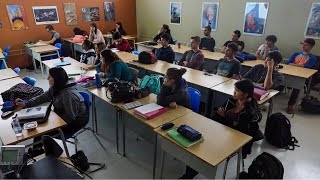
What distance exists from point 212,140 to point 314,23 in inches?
201

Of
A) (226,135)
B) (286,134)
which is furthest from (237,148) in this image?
(286,134)

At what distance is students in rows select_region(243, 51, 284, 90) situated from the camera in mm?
3736

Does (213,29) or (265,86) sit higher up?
(213,29)

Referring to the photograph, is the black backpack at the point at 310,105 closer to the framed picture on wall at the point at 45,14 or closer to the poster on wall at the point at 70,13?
the poster on wall at the point at 70,13

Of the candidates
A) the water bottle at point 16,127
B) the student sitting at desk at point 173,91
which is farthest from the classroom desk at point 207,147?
the water bottle at point 16,127

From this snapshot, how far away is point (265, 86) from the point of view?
12.3 feet

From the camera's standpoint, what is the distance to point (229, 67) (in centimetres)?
437

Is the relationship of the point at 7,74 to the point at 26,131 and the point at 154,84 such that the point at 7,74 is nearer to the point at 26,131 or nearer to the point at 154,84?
the point at 26,131

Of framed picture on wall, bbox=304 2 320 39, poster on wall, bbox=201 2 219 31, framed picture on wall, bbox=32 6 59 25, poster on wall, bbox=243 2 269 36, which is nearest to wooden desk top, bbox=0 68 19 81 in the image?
framed picture on wall, bbox=32 6 59 25

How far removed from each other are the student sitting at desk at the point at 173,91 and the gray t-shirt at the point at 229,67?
1.66m

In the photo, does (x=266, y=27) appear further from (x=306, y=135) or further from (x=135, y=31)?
(x=135, y=31)

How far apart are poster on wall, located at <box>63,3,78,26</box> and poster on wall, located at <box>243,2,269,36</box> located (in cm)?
592

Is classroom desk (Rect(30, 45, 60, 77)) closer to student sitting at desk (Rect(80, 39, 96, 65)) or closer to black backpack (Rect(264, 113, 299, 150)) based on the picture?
student sitting at desk (Rect(80, 39, 96, 65))

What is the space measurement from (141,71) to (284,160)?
3207mm
